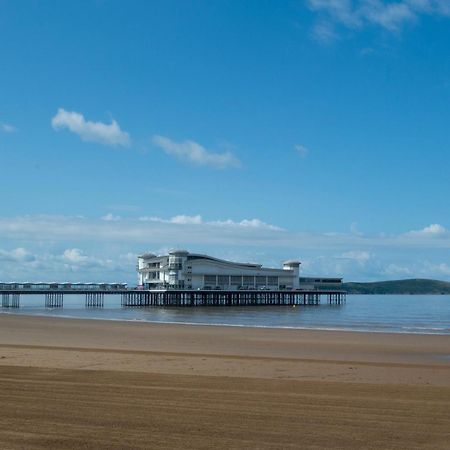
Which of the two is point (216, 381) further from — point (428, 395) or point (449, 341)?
point (449, 341)

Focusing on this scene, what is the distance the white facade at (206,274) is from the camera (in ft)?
300

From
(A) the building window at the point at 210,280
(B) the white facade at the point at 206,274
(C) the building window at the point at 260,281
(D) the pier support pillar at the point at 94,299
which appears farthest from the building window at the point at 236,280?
(D) the pier support pillar at the point at 94,299

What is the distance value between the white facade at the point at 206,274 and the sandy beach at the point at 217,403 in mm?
73752

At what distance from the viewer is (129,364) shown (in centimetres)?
1544

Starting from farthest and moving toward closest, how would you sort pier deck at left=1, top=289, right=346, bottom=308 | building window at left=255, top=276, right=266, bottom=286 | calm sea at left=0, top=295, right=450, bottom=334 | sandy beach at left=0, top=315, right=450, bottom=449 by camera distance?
building window at left=255, top=276, right=266, bottom=286 → pier deck at left=1, top=289, right=346, bottom=308 → calm sea at left=0, top=295, right=450, bottom=334 → sandy beach at left=0, top=315, right=450, bottom=449

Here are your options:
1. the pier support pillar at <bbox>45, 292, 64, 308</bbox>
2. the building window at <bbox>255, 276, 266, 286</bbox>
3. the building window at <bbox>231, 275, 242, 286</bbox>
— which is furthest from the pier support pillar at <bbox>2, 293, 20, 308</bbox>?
the building window at <bbox>255, 276, 266, 286</bbox>

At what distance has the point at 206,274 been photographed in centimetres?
9281

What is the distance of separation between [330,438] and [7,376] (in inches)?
279

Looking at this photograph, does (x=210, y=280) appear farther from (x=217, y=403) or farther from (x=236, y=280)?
(x=217, y=403)

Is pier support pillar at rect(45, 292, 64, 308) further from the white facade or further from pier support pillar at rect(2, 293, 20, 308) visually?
the white facade

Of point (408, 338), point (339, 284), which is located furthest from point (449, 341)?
point (339, 284)

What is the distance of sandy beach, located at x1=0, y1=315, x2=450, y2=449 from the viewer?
6895 mm

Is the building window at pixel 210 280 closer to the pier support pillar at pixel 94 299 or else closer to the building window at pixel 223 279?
the building window at pixel 223 279

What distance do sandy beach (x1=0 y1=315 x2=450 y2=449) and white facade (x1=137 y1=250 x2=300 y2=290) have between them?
73.8m
